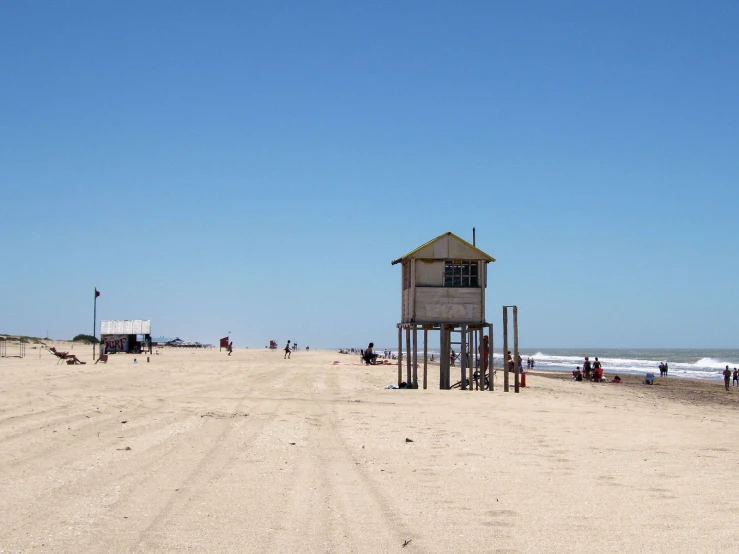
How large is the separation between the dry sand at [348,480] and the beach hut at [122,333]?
45.7 metres

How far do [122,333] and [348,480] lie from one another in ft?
184

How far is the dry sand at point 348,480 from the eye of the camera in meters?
6.39

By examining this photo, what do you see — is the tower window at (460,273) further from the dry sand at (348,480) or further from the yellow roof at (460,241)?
the dry sand at (348,480)

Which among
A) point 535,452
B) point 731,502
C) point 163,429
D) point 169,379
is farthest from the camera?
point 169,379

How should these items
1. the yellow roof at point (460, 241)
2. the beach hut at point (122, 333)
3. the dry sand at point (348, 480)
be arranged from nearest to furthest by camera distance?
the dry sand at point (348, 480), the yellow roof at point (460, 241), the beach hut at point (122, 333)

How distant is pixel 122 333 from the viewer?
200ft

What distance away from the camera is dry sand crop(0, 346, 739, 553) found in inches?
251

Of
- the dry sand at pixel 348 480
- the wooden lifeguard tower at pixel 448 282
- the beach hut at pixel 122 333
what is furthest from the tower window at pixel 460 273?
the beach hut at pixel 122 333

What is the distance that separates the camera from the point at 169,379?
2633 centimetres

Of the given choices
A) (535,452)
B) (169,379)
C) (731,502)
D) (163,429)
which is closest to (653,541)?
(731,502)

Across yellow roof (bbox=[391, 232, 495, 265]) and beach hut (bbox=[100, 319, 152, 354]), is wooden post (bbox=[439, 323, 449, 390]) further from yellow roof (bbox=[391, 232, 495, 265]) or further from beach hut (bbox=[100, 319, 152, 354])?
beach hut (bbox=[100, 319, 152, 354])

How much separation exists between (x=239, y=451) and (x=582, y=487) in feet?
15.7

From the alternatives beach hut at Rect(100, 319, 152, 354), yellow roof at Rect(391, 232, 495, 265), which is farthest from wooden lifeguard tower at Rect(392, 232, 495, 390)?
beach hut at Rect(100, 319, 152, 354)

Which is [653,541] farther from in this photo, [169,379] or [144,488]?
[169,379]
